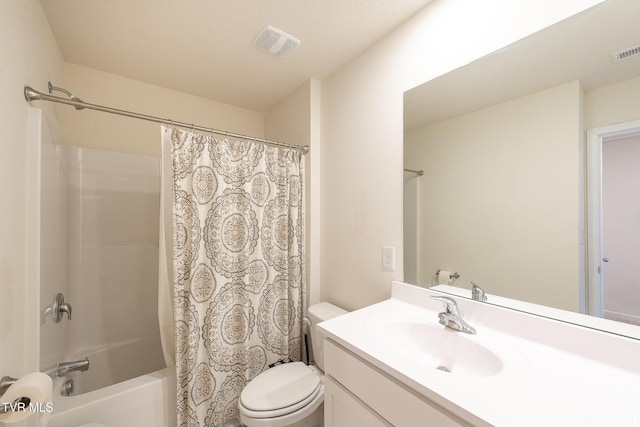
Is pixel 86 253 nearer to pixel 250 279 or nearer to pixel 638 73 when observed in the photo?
pixel 250 279

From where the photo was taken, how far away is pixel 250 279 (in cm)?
152

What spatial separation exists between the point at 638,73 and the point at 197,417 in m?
2.25

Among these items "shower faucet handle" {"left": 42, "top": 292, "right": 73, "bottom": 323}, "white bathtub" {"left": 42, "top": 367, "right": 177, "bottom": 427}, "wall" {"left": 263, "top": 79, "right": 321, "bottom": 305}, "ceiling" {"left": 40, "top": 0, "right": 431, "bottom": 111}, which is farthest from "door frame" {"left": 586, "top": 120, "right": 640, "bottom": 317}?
"shower faucet handle" {"left": 42, "top": 292, "right": 73, "bottom": 323}

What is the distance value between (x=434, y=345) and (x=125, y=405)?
147 cm

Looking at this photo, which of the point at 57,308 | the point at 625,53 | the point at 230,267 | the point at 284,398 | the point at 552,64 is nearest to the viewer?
the point at 625,53

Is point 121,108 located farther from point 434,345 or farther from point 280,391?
point 434,345

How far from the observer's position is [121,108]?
1773 millimetres

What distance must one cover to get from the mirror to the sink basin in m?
0.23

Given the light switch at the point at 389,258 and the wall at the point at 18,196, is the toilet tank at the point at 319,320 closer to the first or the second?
the light switch at the point at 389,258

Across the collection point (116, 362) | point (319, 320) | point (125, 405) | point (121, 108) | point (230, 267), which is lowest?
point (116, 362)

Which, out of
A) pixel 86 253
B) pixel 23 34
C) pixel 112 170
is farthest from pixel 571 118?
pixel 86 253

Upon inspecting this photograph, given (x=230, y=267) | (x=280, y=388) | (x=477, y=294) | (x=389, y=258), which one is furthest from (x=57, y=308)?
(x=477, y=294)

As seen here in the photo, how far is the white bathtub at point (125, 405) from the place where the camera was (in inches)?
42.8

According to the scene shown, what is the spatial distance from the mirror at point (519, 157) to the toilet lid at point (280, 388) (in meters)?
0.75
